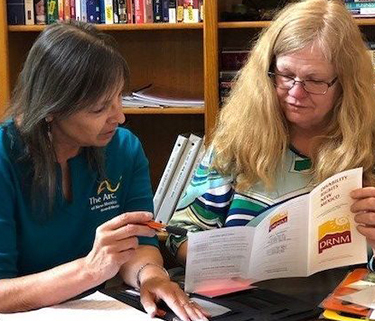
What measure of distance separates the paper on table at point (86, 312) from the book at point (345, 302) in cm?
34

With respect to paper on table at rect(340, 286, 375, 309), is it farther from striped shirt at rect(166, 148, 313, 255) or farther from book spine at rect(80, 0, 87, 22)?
book spine at rect(80, 0, 87, 22)

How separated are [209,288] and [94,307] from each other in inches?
9.6

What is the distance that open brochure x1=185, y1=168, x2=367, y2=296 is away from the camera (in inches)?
55.9

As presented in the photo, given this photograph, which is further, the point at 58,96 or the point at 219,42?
the point at 219,42

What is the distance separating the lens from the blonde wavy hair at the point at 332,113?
5.60ft

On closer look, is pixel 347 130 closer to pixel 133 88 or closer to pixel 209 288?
pixel 209 288

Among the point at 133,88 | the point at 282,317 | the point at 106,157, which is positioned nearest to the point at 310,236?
the point at 282,317

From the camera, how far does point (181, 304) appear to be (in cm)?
136

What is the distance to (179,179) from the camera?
7.86ft

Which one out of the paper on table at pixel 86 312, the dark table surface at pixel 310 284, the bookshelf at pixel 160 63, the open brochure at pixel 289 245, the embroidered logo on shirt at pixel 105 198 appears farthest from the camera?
the bookshelf at pixel 160 63

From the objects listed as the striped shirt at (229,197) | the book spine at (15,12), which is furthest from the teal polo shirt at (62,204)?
the book spine at (15,12)

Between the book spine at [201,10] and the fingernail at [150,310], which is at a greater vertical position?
the book spine at [201,10]

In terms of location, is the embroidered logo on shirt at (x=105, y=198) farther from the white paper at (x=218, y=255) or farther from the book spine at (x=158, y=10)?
the book spine at (x=158, y=10)

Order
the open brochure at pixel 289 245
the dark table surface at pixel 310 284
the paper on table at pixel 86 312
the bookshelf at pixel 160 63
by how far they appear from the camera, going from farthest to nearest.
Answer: the bookshelf at pixel 160 63
the dark table surface at pixel 310 284
the open brochure at pixel 289 245
the paper on table at pixel 86 312
